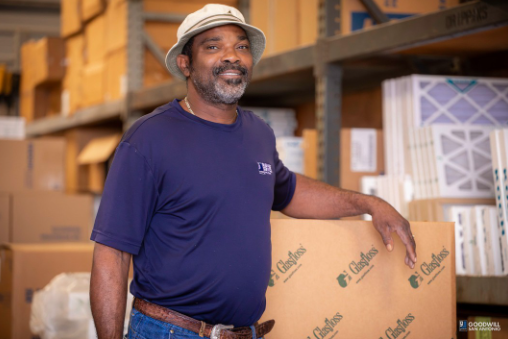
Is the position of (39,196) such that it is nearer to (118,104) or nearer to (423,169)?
(118,104)

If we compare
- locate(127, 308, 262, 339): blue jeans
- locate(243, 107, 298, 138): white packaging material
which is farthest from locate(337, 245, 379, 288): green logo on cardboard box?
locate(243, 107, 298, 138): white packaging material

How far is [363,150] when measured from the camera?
11.4ft

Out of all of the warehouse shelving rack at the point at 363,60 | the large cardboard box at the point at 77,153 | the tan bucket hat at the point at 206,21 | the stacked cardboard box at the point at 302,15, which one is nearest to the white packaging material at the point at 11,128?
the large cardboard box at the point at 77,153

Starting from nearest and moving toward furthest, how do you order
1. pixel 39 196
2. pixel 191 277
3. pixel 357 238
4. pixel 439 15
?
pixel 191 277 < pixel 357 238 < pixel 439 15 < pixel 39 196

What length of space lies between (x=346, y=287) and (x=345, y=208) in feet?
0.93

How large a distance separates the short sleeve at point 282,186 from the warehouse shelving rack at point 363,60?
0.80 meters

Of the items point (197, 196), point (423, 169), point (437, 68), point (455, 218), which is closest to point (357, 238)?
point (197, 196)

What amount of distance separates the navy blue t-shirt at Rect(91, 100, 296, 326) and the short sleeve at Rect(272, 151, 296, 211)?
296 mm

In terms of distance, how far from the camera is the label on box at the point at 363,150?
3.46 meters

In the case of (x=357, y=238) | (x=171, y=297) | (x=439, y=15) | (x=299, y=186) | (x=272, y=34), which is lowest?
(x=171, y=297)

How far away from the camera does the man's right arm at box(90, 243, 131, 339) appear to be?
72.2 inches

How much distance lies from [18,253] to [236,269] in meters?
2.06

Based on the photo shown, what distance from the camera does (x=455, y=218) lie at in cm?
280

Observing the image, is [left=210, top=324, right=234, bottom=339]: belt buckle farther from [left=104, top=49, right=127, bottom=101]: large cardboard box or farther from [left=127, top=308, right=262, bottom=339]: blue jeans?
[left=104, top=49, right=127, bottom=101]: large cardboard box
